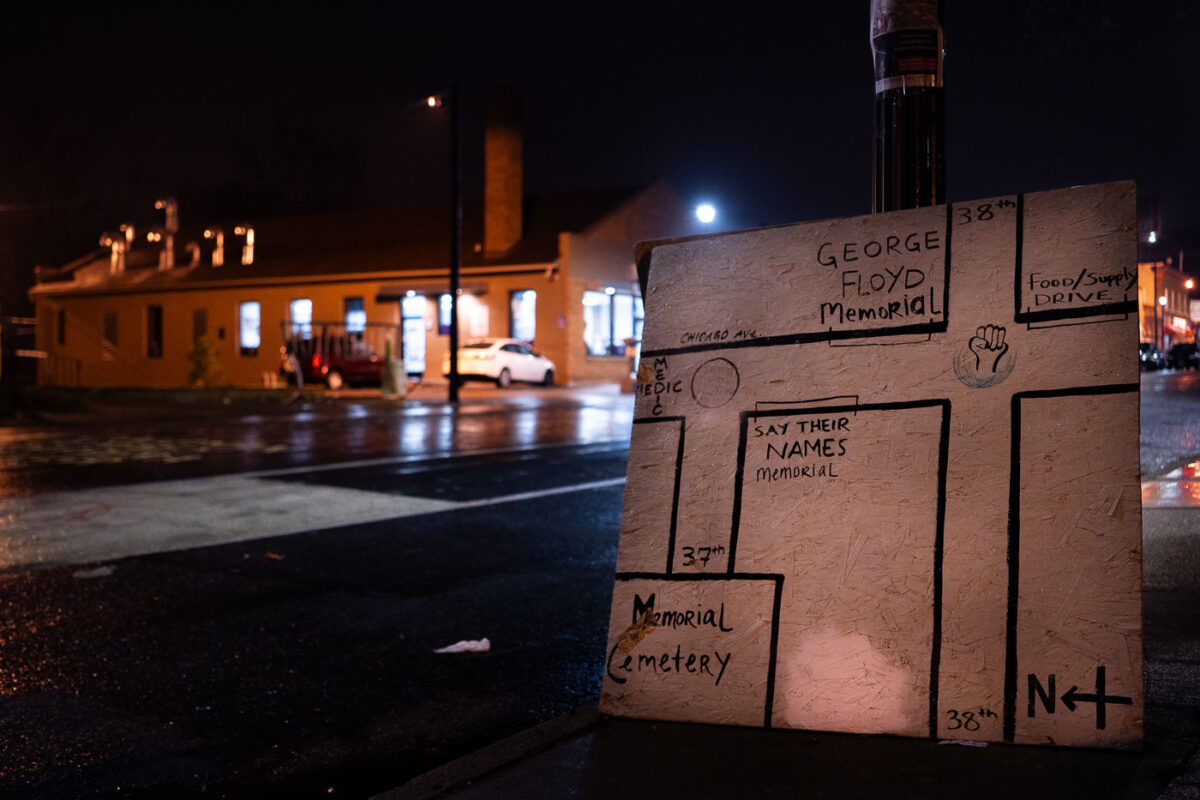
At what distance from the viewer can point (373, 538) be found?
8.17 metres

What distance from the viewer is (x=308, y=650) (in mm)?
5270

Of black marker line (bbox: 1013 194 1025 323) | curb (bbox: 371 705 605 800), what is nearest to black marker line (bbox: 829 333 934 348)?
black marker line (bbox: 1013 194 1025 323)

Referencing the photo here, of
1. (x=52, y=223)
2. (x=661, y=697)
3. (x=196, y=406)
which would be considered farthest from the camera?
(x=52, y=223)

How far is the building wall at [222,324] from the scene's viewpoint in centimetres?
3731

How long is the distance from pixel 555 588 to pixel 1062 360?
3.88m

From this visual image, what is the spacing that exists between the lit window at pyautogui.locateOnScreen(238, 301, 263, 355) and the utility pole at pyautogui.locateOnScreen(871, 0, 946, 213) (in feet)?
134

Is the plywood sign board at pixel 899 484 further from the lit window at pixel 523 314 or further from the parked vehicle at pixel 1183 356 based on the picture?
the parked vehicle at pixel 1183 356

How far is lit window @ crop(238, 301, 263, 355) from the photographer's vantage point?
4259 centimetres

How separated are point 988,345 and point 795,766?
1.38 meters

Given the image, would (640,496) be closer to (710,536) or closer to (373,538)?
(710,536)

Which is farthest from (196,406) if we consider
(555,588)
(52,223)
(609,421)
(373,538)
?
(52,223)

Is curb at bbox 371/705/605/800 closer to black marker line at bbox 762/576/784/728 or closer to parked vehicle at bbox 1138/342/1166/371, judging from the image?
black marker line at bbox 762/576/784/728

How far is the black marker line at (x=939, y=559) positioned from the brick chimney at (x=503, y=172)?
1402 inches

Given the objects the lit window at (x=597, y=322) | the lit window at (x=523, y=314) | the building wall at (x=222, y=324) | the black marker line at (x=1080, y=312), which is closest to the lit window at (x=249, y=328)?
the building wall at (x=222, y=324)
